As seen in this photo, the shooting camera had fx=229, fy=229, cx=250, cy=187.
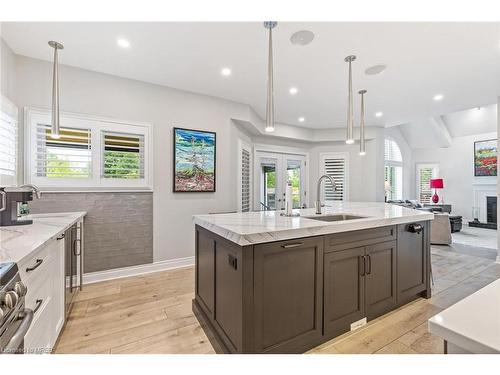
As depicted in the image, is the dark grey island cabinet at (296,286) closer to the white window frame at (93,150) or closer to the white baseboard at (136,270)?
the white baseboard at (136,270)

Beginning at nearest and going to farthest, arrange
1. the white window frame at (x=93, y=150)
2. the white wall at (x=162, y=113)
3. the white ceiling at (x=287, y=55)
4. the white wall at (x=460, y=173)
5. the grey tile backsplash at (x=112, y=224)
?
the white ceiling at (x=287, y=55) → the white window frame at (x=93, y=150) → the white wall at (x=162, y=113) → the grey tile backsplash at (x=112, y=224) → the white wall at (x=460, y=173)

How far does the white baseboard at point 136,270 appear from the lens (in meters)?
3.00

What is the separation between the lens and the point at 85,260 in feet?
9.74

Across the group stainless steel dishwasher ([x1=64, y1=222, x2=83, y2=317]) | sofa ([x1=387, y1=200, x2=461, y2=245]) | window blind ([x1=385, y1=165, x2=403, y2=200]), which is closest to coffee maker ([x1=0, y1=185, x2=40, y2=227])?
stainless steel dishwasher ([x1=64, y1=222, x2=83, y2=317])

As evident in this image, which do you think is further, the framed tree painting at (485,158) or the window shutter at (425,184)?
the window shutter at (425,184)

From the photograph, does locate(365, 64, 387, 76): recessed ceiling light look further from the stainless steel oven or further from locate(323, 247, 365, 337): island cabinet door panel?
the stainless steel oven

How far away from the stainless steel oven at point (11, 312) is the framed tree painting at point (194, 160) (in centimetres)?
253

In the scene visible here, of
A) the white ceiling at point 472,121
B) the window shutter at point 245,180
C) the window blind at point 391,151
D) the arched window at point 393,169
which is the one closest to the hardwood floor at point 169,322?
the window shutter at point 245,180

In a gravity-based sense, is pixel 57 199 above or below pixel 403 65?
below

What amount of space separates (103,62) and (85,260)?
2.50 metres

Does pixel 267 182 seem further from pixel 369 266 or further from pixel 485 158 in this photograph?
pixel 485 158

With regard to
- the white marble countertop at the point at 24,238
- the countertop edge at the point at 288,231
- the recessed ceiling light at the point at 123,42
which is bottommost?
the white marble countertop at the point at 24,238
